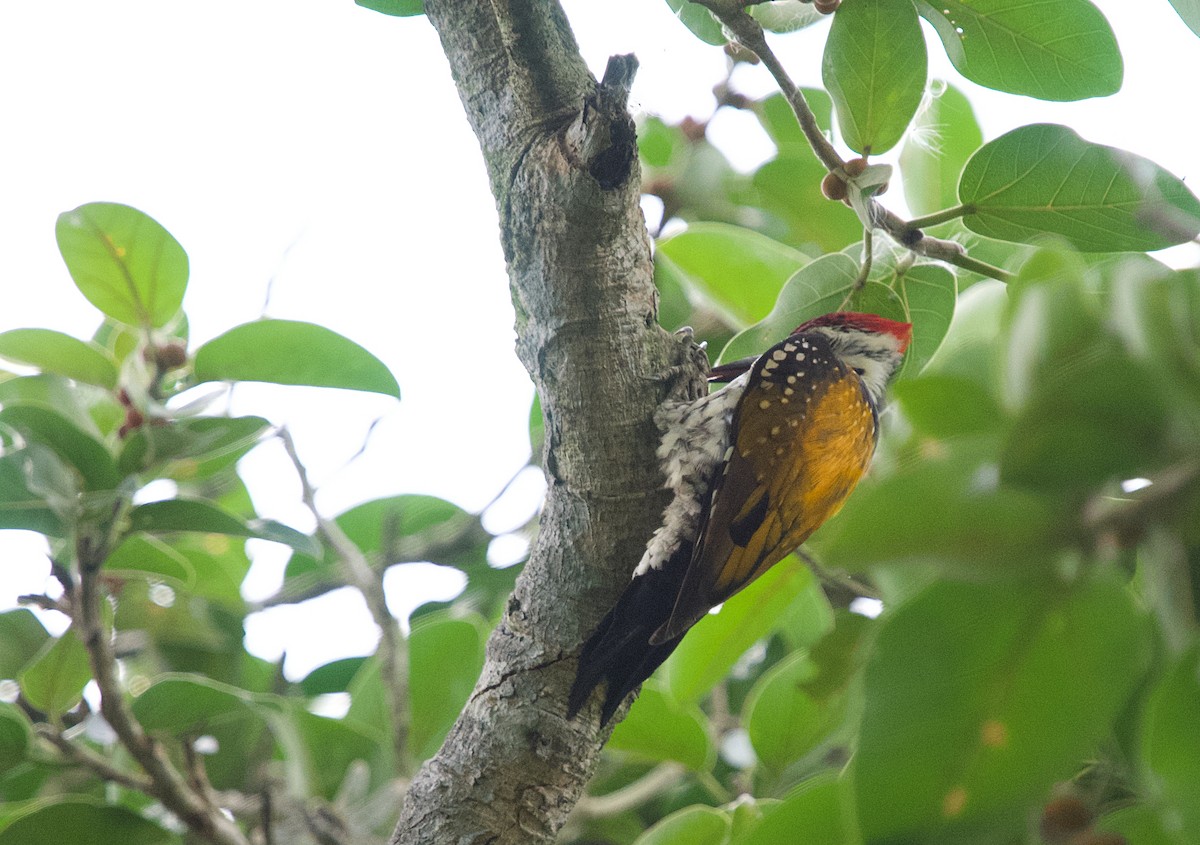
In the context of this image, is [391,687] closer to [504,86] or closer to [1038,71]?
[504,86]

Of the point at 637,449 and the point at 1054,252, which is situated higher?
the point at 1054,252

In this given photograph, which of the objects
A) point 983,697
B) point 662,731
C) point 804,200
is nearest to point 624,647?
point 662,731

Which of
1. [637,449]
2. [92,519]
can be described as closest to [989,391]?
[637,449]

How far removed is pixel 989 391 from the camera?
53 cm

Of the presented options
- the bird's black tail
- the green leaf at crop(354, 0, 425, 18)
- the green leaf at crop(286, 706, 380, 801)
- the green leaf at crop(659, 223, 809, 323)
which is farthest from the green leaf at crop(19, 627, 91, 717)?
the green leaf at crop(659, 223, 809, 323)

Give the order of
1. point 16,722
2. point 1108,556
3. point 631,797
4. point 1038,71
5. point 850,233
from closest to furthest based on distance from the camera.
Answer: point 1108,556
point 1038,71
point 16,722
point 631,797
point 850,233

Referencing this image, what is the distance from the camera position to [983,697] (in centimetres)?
54

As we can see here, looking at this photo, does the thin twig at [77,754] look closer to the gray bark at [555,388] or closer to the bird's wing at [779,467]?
the gray bark at [555,388]

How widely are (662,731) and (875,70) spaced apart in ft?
3.70

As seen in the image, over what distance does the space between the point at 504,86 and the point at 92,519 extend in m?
1.00

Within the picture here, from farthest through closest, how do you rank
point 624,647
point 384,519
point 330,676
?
1. point 330,676
2. point 384,519
3. point 624,647

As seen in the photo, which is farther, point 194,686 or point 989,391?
point 194,686

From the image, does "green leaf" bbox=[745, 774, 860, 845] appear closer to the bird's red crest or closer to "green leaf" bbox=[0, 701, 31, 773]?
the bird's red crest

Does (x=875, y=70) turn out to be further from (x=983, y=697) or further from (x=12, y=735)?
(x=12, y=735)
